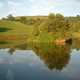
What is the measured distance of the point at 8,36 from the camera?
90625 mm

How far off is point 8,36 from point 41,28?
49.1ft

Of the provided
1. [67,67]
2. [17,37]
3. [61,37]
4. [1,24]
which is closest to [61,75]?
[67,67]

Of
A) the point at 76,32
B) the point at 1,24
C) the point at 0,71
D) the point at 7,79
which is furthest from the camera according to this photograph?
the point at 1,24

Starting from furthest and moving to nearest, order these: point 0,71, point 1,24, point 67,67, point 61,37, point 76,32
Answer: point 1,24 → point 76,32 → point 61,37 → point 67,67 → point 0,71

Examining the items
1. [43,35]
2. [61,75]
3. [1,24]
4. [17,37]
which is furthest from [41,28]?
[61,75]

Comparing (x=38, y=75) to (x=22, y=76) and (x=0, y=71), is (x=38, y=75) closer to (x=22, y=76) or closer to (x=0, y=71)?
(x=22, y=76)

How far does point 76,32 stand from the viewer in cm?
11112

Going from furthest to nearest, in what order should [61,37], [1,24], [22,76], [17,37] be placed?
[1,24] < [17,37] < [61,37] < [22,76]

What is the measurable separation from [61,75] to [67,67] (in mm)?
5311

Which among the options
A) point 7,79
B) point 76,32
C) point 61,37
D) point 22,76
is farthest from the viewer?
point 76,32

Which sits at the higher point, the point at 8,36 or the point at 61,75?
the point at 61,75

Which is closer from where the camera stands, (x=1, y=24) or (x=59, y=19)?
(x=59, y=19)

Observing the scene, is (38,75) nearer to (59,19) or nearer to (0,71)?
(0,71)

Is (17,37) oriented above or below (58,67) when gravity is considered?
below
